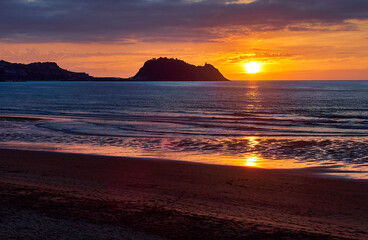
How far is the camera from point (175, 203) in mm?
9117

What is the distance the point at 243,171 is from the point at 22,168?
7789 mm

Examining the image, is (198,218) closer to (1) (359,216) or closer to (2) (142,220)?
(2) (142,220)

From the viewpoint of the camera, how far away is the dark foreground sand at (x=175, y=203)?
7.03 metres

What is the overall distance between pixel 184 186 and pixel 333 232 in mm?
4842

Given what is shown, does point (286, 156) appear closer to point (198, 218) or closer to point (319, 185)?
point (319, 185)

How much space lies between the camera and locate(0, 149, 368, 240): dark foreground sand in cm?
703

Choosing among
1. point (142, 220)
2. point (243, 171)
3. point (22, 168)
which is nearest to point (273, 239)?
point (142, 220)

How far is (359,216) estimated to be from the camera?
8.47 metres

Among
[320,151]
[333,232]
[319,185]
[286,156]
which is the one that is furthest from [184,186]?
[320,151]

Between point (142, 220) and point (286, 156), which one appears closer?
point (142, 220)

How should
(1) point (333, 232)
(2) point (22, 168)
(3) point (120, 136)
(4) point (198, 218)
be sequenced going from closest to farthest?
(1) point (333, 232) → (4) point (198, 218) → (2) point (22, 168) → (3) point (120, 136)

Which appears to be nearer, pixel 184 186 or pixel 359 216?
pixel 359 216

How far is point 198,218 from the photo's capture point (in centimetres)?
786

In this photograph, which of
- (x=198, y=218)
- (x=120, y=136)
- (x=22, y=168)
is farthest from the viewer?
(x=120, y=136)
